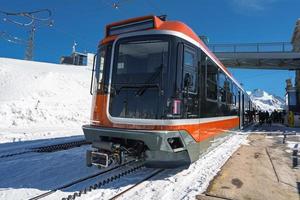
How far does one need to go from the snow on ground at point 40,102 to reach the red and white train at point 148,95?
710 centimetres

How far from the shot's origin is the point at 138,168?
7.27m

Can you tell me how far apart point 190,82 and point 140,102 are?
1220mm

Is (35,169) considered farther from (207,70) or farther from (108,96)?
(207,70)

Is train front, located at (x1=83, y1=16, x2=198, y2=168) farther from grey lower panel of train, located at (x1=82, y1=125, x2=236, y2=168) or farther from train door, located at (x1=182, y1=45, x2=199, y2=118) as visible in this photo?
train door, located at (x1=182, y1=45, x2=199, y2=118)

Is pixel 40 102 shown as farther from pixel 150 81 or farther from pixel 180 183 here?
pixel 180 183

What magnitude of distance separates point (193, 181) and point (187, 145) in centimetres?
81

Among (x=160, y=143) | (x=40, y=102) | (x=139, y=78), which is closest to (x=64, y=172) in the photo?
(x=160, y=143)

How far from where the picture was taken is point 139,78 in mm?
6219

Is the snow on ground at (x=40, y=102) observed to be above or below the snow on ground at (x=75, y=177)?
above

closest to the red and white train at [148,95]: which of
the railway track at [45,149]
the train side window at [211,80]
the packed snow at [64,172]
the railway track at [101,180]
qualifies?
the railway track at [101,180]

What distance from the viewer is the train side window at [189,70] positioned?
6.22 metres

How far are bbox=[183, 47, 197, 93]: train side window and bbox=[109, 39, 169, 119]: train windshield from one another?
509 millimetres

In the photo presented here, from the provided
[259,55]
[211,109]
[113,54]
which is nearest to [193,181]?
[211,109]

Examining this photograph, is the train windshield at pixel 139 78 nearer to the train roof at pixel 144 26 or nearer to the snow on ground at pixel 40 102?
the train roof at pixel 144 26
